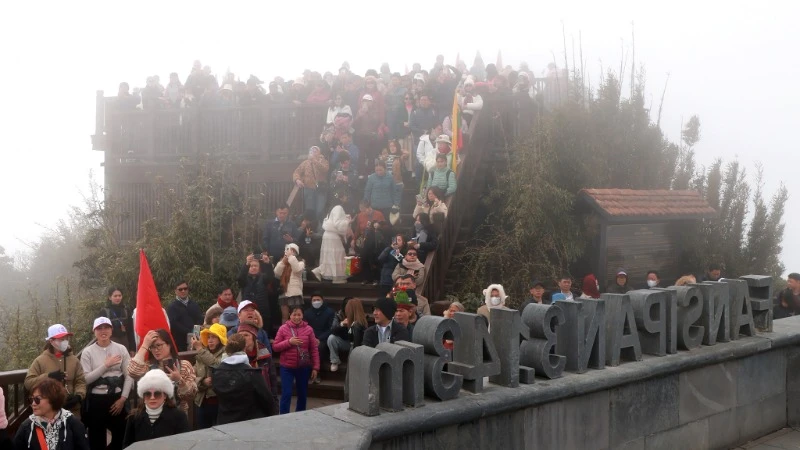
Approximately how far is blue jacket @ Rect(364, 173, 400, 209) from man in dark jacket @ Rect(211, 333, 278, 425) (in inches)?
314

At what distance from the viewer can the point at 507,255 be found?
15.1 m

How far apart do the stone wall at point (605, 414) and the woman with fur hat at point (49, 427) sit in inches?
72.2

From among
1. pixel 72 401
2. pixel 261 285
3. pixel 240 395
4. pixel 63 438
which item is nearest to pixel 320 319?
pixel 261 285

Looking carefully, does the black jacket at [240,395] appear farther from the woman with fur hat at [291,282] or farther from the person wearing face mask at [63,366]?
the woman with fur hat at [291,282]

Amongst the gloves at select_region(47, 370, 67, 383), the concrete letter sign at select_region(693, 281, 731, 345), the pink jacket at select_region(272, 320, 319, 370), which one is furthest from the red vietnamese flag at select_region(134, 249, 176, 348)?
the concrete letter sign at select_region(693, 281, 731, 345)

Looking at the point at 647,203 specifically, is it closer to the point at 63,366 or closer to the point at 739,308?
the point at 739,308

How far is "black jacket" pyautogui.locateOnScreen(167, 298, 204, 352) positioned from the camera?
12.1 m

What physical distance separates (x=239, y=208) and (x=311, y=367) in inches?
270

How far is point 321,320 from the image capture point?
41.3ft

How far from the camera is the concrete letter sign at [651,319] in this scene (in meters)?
8.04

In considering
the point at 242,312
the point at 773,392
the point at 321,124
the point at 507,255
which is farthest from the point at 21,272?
the point at 773,392

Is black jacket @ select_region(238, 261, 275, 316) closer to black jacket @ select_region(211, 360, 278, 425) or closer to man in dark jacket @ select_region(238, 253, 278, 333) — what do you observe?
man in dark jacket @ select_region(238, 253, 278, 333)

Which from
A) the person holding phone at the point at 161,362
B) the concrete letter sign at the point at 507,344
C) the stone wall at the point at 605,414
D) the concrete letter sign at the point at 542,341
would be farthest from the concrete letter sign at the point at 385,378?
the person holding phone at the point at 161,362

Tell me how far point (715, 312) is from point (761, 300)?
3.51 feet
